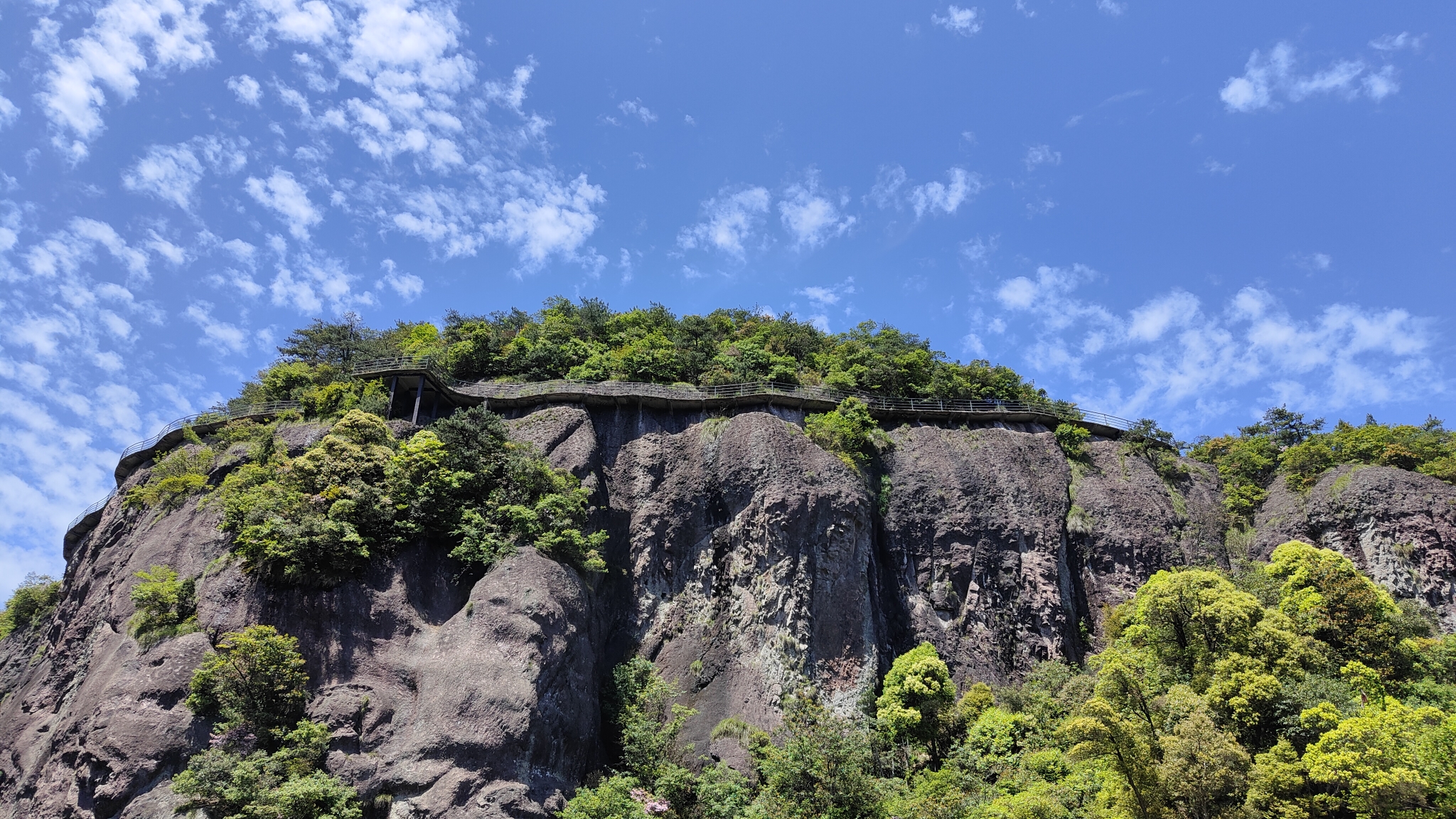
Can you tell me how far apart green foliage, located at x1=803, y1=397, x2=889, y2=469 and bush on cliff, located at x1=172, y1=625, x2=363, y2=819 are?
68.0 feet

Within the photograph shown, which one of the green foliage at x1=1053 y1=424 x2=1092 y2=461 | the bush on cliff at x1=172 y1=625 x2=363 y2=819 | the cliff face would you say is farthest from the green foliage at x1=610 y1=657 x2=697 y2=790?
the green foliage at x1=1053 y1=424 x2=1092 y2=461

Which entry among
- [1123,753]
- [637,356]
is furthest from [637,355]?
[1123,753]

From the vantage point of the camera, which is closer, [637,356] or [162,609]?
[162,609]

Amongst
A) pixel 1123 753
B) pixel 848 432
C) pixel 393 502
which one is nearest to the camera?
pixel 1123 753

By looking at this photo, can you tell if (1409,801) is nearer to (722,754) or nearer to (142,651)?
(722,754)

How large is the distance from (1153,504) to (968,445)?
8377 mm

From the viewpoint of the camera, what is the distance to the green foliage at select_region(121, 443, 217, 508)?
30.9 m

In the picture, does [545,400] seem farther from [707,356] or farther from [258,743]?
[258,743]

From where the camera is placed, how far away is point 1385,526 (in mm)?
32938

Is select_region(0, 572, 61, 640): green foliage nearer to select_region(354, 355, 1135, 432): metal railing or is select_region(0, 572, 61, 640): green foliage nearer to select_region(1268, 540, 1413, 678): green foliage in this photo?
select_region(354, 355, 1135, 432): metal railing

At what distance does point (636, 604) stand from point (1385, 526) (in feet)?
97.2

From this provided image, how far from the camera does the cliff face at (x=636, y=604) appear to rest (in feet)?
74.0

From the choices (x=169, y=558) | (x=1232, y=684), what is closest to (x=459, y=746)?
(x=169, y=558)

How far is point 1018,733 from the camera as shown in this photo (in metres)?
26.8
